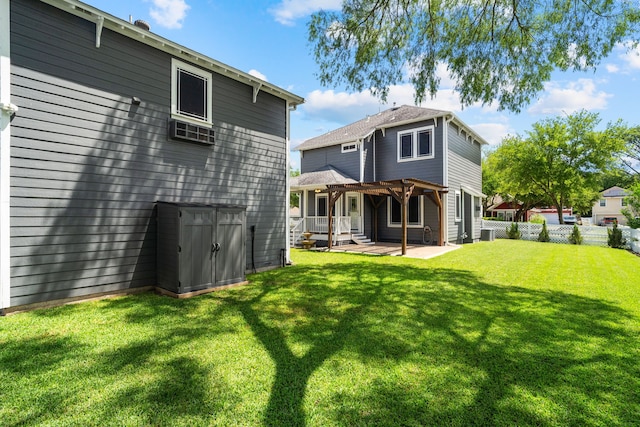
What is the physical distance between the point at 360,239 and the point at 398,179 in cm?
339

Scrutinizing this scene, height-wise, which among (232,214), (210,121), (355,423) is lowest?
(355,423)

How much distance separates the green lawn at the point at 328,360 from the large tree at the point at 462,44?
4925mm

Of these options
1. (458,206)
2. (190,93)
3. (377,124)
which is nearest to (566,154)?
(458,206)

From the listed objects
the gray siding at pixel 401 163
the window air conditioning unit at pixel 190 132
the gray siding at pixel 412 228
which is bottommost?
the gray siding at pixel 412 228

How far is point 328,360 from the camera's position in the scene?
3041 millimetres

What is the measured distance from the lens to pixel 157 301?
506 cm

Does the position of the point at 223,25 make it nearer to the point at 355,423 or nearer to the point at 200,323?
the point at 200,323

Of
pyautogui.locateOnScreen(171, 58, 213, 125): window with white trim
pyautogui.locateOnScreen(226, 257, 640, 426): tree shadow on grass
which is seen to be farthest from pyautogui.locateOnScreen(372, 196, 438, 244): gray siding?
pyautogui.locateOnScreen(171, 58, 213, 125): window with white trim

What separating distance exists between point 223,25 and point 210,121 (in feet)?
10.2

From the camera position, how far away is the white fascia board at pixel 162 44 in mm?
4814

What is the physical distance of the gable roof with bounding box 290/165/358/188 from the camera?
1424 centimetres

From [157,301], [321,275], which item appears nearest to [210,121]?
[157,301]

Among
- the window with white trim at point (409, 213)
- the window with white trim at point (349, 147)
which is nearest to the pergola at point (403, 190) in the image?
the window with white trim at point (409, 213)

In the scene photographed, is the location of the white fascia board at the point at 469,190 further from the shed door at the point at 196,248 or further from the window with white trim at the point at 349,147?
the shed door at the point at 196,248
